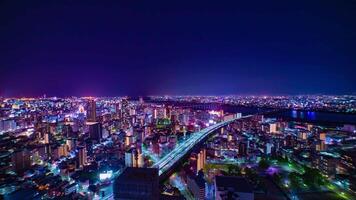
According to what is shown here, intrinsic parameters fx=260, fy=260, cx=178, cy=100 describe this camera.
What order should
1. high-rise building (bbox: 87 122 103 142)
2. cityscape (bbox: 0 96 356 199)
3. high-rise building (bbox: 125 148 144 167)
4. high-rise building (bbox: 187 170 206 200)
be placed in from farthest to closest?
high-rise building (bbox: 87 122 103 142) → high-rise building (bbox: 125 148 144 167) → high-rise building (bbox: 187 170 206 200) → cityscape (bbox: 0 96 356 199)

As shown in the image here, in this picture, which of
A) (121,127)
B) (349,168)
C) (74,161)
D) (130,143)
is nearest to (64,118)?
(121,127)

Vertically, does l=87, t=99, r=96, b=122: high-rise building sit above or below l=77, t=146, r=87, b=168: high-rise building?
above

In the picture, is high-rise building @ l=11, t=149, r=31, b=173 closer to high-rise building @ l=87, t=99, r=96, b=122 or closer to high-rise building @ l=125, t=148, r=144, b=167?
high-rise building @ l=125, t=148, r=144, b=167

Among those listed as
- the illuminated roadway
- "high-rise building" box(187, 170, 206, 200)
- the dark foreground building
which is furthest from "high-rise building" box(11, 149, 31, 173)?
the dark foreground building

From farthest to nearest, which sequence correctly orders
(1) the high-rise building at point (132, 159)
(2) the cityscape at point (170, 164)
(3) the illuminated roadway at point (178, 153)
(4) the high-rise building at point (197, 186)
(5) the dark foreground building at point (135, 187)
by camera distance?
(3) the illuminated roadway at point (178, 153), (1) the high-rise building at point (132, 159), (4) the high-rise building at point (197, 186), (2) the cityscape at point (170, 164), (5) the dark foreground building at point (135, 187)

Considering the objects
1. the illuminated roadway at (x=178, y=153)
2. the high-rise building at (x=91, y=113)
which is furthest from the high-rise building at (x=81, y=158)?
the high-rise building at (x=91, y=113)

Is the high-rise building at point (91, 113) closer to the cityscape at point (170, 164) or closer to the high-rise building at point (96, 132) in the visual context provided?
the cityscape at point (170, 164)

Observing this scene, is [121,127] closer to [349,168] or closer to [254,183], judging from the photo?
[254,183]

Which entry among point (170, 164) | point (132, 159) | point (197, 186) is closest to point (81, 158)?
point (132, 159)

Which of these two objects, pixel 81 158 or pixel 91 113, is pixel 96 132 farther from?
pixel 91 113

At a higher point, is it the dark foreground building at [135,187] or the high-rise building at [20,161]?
the dark foreground building at [135,187]

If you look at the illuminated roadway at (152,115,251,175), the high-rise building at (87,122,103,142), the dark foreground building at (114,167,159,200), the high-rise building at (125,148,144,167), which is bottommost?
the illuminated roadway at (152,115,251,175)

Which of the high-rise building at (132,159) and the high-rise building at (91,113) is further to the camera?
the high-rise building at (91,113)
